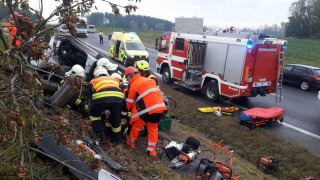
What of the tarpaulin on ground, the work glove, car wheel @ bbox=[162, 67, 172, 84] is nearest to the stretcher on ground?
the tarpaulin on ground

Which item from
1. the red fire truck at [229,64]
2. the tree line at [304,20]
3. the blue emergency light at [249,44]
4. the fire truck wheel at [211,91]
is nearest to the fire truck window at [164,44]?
the red fire truck at [229,64]

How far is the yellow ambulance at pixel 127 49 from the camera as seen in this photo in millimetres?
19784

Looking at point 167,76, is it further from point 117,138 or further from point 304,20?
point 304,20

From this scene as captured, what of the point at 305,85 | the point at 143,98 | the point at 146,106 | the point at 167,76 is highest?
the point at 143,98

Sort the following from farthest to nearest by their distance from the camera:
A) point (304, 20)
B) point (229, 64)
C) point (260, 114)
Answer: point (304, 20) → point (229, 64) → point (260, 114)

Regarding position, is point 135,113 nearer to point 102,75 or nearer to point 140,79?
point 140,79

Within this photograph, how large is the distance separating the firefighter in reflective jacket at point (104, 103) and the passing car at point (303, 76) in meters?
12.8

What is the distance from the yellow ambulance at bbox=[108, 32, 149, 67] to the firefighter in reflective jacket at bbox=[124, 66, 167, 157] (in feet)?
45.1

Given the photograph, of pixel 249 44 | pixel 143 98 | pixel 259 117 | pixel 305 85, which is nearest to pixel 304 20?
pixel 305 85

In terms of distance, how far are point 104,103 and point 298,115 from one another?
7.90m

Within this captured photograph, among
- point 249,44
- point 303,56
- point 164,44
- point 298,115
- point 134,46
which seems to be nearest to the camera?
point 249,44

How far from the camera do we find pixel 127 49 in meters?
20.2

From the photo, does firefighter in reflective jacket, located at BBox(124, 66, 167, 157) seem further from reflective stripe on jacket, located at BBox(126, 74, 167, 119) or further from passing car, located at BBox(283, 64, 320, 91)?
passing car, located at BBox(283, 64, 320, 91)

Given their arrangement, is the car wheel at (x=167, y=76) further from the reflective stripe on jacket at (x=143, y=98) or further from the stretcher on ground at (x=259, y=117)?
the reflective stripe on jacket at (x=143, y=98)
